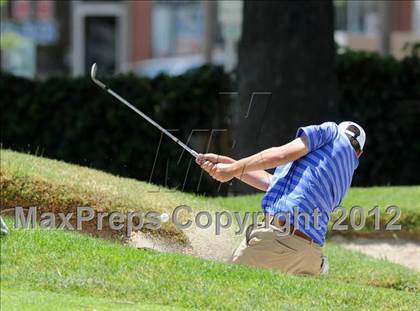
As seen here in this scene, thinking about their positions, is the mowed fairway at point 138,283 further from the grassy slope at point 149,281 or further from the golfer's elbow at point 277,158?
the golfer's elbow at point 277,158

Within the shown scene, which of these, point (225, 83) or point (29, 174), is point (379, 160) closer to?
point (225, 83)

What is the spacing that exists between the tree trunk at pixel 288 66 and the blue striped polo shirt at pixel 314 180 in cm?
657

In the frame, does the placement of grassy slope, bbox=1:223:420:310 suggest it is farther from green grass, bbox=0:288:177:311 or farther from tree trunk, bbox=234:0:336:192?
tree trunk, bbox=234:0:336:192

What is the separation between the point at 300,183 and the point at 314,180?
0.09 meters

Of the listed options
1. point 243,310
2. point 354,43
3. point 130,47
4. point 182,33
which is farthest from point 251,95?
point 130,47

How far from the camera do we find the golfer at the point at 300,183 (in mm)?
6910

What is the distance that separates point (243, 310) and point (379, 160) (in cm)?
990

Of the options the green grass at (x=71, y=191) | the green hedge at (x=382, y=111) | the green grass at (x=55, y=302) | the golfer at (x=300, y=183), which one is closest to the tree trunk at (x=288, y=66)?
the green hedge at (x=382, y=111)

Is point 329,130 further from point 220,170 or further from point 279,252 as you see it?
point 279,252

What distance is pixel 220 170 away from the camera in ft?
22.9

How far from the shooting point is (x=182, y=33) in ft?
119

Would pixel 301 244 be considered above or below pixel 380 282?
above

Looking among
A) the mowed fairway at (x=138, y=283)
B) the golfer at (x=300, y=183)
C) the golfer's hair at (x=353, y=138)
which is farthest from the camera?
the golfer's hair at (x=353, y=138)

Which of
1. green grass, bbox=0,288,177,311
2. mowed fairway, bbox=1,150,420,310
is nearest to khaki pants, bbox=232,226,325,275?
mowed fairway, bbox=1,150,420,310
